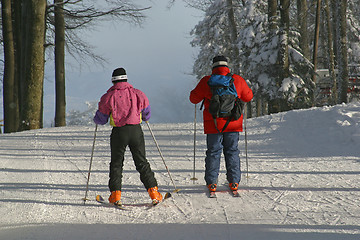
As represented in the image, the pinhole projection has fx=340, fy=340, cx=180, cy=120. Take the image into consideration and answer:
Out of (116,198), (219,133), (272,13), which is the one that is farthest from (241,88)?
(272,13)

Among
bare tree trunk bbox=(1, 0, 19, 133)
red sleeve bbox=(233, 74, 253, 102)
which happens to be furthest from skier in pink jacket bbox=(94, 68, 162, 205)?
bare tree trunk bbox=(1, 0, 19, 133)

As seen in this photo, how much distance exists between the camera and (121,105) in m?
4.76

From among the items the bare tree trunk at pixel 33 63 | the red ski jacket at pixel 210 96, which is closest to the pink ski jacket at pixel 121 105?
the red ski jacket at pixel 210 96

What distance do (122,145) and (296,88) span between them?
Answer: 37.3ft

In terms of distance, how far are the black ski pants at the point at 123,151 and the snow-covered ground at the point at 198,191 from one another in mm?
393

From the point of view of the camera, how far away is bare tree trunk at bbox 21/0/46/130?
498 inches

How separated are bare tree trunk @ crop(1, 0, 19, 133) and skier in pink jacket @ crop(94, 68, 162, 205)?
40.5 feet

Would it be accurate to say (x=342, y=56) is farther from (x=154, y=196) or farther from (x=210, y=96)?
(x=154, y=196)

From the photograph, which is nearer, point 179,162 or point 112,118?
point 112,118

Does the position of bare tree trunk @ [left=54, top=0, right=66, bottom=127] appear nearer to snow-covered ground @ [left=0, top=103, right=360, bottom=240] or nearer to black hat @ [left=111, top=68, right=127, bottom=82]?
snow-covered ground @ [left=0, top=103, right=360, bottom=240]

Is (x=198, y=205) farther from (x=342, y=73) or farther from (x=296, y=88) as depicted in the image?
(x=342, y=73)

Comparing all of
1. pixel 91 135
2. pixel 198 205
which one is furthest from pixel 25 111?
pixel 198 205

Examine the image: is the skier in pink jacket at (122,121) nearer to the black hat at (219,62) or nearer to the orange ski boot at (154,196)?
the orange ski boot at (154,196)

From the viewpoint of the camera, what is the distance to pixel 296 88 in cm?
1448
